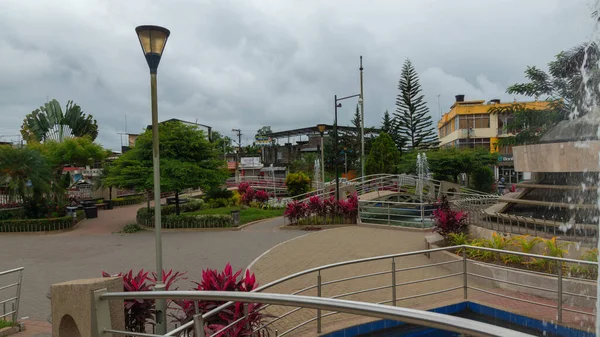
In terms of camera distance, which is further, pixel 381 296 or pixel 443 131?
pixel 443 131

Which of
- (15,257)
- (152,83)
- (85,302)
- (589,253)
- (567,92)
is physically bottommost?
(15,257)

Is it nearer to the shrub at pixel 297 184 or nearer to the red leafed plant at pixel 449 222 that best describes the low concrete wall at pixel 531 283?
the red leafed plant at pixel 449 222

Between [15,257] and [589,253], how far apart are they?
15844 mm

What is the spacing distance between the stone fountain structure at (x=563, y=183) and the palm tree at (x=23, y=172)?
21.0m

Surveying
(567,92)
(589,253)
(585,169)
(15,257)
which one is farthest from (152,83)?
(567,92)

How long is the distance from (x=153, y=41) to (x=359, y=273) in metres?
6.09

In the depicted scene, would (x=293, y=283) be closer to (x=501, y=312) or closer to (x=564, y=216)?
(x=501, y=312)

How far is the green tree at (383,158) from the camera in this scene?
36125mm

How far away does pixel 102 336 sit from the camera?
11.0 feet

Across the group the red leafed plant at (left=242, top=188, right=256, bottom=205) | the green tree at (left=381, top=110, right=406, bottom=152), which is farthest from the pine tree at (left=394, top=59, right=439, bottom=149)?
the red leafed plant at (left=242, top=188, right=256, bottom=205)

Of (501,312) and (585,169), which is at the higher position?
(585,169)

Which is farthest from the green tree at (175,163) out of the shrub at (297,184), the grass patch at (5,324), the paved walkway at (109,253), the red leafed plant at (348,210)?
the grass patch at (5,324)

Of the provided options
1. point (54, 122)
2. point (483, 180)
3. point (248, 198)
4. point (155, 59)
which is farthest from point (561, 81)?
point (54, 122)

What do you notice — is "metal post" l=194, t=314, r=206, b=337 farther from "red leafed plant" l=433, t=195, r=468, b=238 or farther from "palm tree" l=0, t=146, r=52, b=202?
"palm tree" l=0, t=146, r=52, b=202
